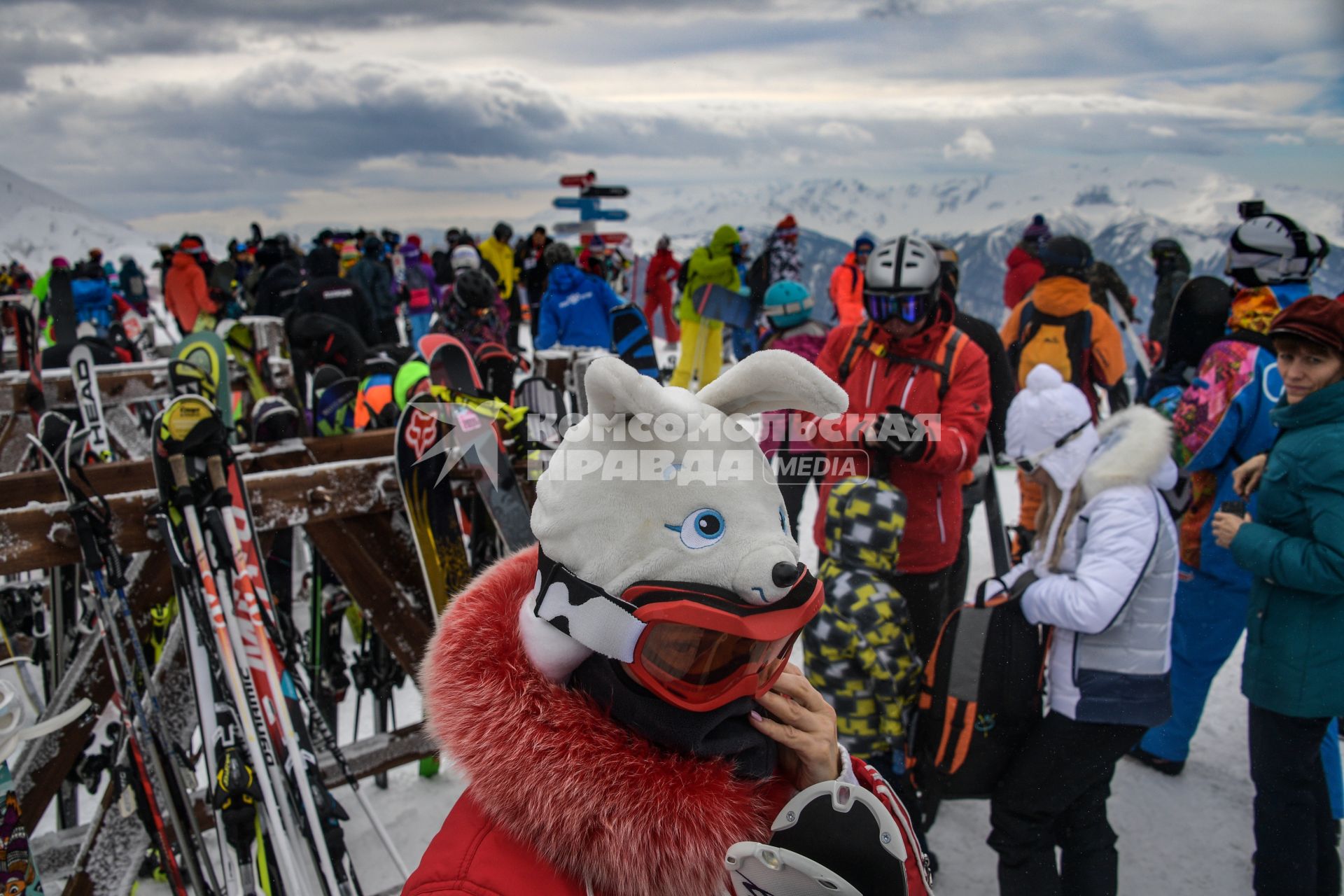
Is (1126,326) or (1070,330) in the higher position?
(1070,330)

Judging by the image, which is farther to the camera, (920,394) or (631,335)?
(631,335)

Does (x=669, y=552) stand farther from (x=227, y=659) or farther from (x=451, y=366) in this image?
(x=451, y=366)

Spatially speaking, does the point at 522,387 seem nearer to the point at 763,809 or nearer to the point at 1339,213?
the point at 763,809

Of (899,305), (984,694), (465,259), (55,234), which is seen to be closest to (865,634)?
(984,694)

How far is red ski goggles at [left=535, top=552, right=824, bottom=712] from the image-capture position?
0.98 meters

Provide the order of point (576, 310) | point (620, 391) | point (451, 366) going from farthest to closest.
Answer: point (576, 310) < point (451, 366) < point (620, 391)

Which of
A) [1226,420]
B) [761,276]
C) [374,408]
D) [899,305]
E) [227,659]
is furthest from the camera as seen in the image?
[761,276]

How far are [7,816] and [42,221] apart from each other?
30.8 m

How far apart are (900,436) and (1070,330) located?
97.8 inches

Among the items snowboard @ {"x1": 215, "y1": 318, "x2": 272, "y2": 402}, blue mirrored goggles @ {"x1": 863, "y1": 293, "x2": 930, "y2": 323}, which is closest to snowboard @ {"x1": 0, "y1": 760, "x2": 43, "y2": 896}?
blue mirrored goggles @ {"x1": 863, "y1": 293, "x2": 930, "y2": 323}

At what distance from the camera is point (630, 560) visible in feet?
3.34

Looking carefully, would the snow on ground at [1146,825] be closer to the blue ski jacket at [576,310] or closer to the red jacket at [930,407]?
the red jacket at [930,407]

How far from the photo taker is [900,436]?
258 cm

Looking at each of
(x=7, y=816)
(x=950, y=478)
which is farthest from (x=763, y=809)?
(x=950, y=478)
